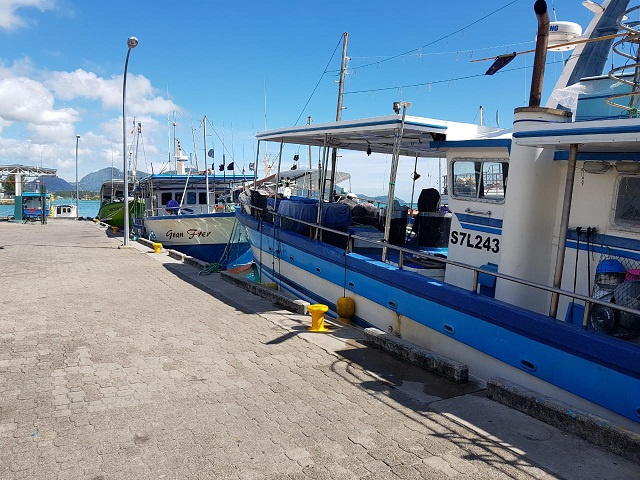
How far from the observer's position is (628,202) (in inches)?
187

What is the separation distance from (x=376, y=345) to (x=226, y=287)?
16.0ft

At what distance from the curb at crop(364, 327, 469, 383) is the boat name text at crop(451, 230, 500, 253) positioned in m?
1.57

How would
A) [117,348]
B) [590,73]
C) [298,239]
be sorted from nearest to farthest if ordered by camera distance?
[117,348]
[590,73]
[298,239]

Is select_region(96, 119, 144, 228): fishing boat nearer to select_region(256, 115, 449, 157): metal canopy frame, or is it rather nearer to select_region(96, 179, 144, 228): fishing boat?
select_region(96, 179, 144, 228): fishing boat

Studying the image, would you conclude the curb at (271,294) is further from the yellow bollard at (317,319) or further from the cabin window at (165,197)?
the cabin window at (165,197)

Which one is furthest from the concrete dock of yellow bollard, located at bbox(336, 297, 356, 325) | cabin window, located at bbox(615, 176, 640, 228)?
cabin window, located at bbox(615, 176, 640, 228)

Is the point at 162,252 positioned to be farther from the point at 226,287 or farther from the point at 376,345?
the point at 376,345

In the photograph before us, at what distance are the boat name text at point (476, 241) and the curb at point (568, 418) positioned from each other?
1932 mm

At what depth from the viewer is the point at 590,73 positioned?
762 cm

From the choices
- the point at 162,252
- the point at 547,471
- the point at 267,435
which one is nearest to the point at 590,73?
the point at 547,471

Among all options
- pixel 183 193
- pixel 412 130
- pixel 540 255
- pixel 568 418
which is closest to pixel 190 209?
pixel 183 193

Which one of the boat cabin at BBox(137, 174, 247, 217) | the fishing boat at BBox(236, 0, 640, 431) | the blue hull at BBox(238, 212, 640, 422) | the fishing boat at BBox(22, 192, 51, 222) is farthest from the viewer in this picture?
the fishing boat at BBox(22, 192, 51, 222)

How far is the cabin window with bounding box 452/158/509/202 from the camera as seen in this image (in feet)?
19.7

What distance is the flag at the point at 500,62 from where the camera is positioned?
7473 mm
